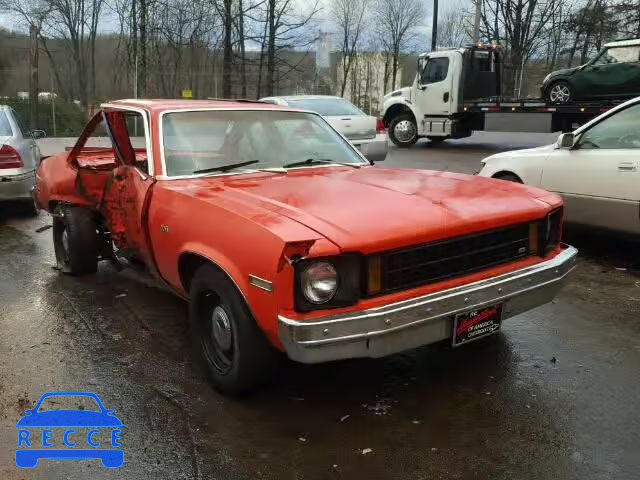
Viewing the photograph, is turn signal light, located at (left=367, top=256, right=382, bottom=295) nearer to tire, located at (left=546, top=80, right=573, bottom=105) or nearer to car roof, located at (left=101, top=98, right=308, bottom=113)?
car roof, located at (left=101, top=98, right=308, bottom=113)

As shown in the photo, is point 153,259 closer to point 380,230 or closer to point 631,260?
point 380,230

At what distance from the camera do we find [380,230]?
277cm

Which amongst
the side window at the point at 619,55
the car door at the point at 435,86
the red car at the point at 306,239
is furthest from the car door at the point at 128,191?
the car door at the point at 435,86

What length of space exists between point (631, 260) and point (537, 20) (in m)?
33.3

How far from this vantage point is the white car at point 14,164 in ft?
25.1

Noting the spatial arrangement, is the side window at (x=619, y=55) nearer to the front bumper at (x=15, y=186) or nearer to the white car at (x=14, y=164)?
the white car at (x=14, y=164)

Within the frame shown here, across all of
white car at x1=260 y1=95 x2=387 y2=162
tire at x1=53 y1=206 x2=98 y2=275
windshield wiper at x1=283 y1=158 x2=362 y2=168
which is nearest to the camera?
windshield wiper at x1=283 y1=158 x2=362 y2=168

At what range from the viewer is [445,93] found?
17125mm

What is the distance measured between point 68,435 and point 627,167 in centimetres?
504

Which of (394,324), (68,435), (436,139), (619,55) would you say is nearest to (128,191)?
(68,435)

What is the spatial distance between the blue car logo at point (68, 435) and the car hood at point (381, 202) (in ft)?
4.29

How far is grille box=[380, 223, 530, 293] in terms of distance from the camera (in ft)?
9.22

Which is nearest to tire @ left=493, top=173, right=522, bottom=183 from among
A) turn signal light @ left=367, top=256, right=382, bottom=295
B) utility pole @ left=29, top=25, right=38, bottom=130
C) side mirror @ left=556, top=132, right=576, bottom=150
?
side mirror @ left=556, top=132, right=576, bottom=150

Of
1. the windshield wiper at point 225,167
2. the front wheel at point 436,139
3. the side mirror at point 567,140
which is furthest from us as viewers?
the front wheel at point 436,139
